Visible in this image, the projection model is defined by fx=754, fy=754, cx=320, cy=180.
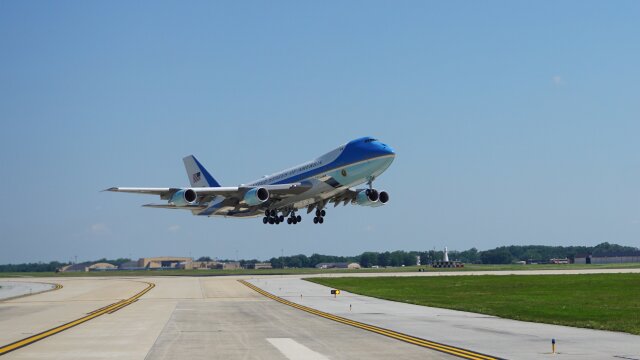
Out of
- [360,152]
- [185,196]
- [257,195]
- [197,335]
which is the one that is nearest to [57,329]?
[197,335]

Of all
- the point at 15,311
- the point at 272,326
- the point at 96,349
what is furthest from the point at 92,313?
the point at 96,349

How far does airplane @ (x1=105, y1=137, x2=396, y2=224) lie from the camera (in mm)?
62031

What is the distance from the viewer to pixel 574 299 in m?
45.6

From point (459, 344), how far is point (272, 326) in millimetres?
8945

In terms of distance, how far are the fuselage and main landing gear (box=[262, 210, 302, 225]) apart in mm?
3410

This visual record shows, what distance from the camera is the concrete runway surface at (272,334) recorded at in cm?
2059

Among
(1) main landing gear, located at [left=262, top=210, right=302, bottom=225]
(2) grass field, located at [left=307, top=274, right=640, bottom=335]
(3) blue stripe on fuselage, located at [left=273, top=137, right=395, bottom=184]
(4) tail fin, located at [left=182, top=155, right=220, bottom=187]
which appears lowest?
(2) grass field, located at [left=307, top=274, right=640, bottom=335]

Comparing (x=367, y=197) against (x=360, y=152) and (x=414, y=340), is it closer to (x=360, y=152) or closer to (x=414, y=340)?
(x=360, y=152)

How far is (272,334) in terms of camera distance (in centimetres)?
2603

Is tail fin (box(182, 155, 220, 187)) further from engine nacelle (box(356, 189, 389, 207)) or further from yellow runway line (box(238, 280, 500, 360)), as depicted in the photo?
yellow runway line (box(238, 280, 500, 360))

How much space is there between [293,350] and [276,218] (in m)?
55.2

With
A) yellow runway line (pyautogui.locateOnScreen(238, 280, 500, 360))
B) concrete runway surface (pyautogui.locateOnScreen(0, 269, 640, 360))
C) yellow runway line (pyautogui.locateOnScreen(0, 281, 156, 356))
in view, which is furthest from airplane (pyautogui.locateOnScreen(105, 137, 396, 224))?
yellow runway line (pyautogui.locateOnScreen(238, 280, 500, 360))

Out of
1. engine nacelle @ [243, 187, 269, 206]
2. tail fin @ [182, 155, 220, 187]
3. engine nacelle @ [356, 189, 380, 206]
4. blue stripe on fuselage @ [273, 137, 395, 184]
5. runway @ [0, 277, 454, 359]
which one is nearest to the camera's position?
runway @ [0, 277, 454, 359]

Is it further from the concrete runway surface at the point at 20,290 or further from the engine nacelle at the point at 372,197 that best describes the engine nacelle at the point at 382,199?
the concrete runway surface at the point at 20,290
